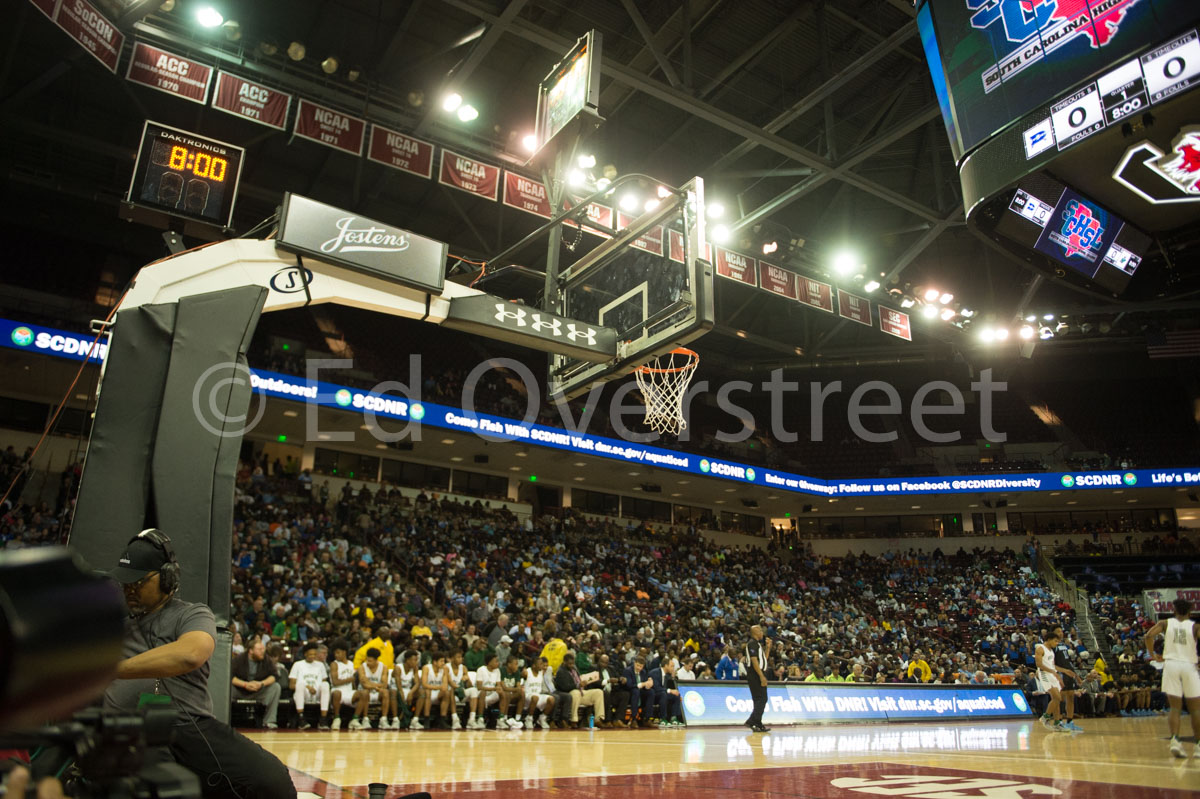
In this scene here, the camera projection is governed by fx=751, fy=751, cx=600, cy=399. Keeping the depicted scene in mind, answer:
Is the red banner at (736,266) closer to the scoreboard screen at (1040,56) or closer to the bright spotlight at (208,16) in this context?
the scoreboard screen at (1040,56)

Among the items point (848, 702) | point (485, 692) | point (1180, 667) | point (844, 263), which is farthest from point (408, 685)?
point (844, 263)

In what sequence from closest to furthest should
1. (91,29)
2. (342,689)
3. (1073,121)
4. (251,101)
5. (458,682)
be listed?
(1073,121)
(91,29)
(342,689)
(251,101)
(458,682)

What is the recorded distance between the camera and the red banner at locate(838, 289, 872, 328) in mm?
16609

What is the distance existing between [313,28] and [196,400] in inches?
412

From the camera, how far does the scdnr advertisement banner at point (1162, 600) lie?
24.1 meters

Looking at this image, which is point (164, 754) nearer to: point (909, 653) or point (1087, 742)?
point (1087, 742)

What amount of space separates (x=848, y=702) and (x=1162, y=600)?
58.3ft

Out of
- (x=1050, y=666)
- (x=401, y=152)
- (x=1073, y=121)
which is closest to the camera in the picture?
(x=1073, y=121)

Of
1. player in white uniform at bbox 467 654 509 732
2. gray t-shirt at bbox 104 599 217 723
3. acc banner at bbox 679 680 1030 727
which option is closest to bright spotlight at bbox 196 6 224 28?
player in white uniform at bbox 467 654 509 732

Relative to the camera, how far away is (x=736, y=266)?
49.4ft

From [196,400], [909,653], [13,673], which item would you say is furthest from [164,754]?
[909,653]

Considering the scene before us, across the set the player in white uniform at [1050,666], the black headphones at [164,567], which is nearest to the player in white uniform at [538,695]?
the player in white uniform at [1050,666]

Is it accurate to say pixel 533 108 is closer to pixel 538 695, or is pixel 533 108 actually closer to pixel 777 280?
pixel 777 280

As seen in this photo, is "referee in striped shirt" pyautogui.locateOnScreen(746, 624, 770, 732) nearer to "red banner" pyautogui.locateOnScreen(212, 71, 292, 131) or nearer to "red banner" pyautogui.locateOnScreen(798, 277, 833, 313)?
"red banner" pyautogui.locateOnScreen(798, 277, 833, 313)
